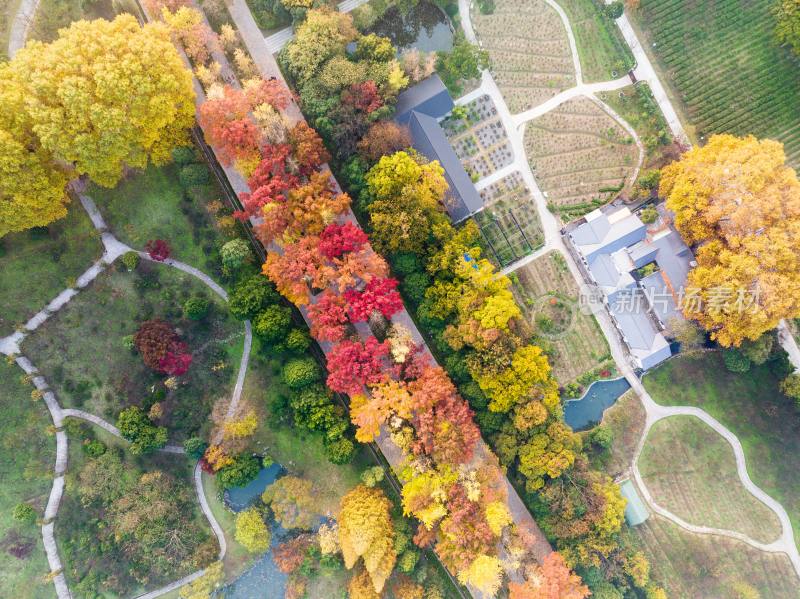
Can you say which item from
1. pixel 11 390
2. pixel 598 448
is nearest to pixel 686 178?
pixel 598 448

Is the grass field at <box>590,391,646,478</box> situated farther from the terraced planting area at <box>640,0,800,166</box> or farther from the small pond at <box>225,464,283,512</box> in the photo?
the small pond at <box>225,464,283,512</box>

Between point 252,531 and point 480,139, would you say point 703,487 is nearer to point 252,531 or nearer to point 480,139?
point 480,139

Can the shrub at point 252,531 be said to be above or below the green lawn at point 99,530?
below

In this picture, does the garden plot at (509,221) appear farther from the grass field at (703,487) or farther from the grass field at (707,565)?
the grass field at (707,565)

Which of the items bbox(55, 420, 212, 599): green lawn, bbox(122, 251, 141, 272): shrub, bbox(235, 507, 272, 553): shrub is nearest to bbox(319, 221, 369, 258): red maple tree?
bbox(122, 251, 141, 272): shrub

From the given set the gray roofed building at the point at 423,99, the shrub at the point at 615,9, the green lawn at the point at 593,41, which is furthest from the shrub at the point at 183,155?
the shrub at the point at 615,9

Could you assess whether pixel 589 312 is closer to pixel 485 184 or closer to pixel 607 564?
pixel 485 184

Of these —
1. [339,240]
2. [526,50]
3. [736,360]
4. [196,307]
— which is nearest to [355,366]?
[339,240]

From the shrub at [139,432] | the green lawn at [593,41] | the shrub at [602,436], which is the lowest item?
the shrub at [602,436]
